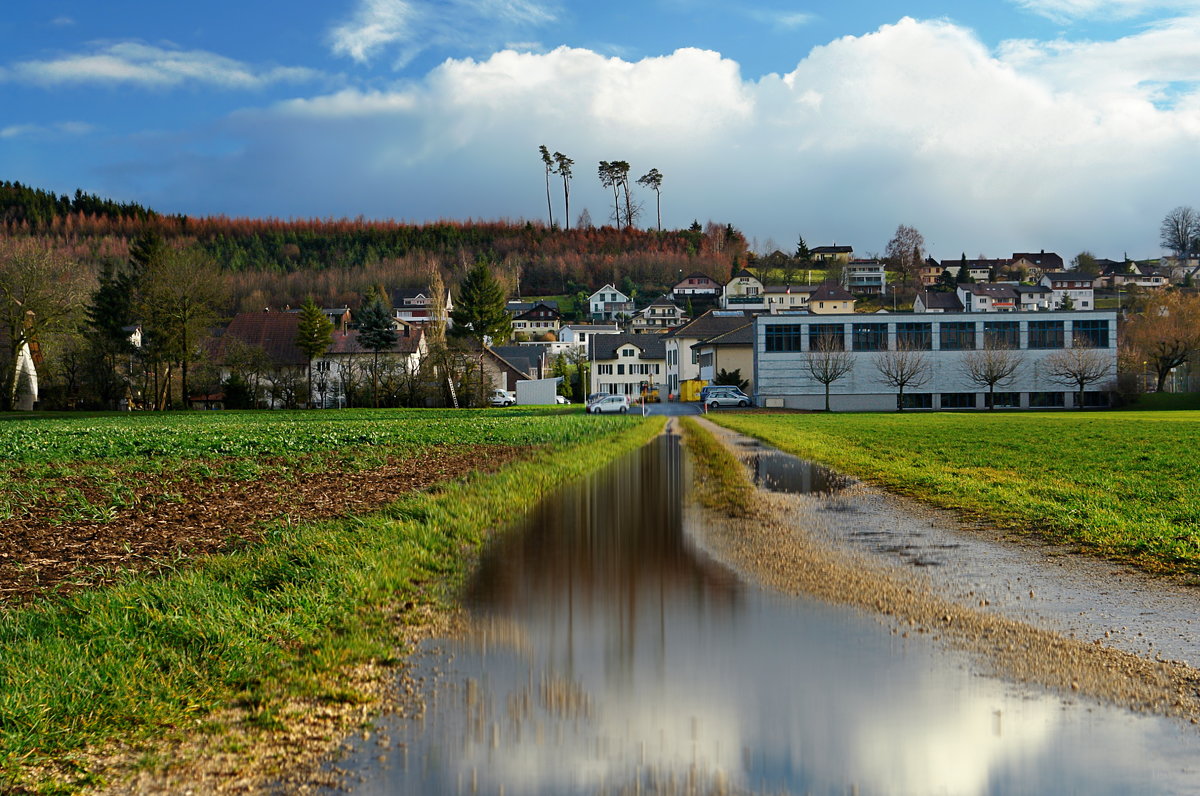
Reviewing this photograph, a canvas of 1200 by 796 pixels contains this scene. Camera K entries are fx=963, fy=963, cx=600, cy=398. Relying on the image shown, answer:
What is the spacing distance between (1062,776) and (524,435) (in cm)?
3058

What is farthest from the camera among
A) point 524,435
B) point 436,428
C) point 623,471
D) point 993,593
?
point 436,428

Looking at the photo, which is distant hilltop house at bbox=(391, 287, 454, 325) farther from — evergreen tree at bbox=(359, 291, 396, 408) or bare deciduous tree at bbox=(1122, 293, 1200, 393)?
bare deciduous tree at bbox=(1122, 293, 1200, 393)

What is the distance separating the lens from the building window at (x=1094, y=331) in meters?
81.6

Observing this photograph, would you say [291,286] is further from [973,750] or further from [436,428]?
[973,750]

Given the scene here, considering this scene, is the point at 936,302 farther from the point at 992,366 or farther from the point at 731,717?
the point at 731,717

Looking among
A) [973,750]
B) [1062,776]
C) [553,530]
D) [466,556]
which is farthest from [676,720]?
[553,530]

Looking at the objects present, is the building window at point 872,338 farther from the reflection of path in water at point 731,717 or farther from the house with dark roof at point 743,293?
the house with dark roof at point 743,293

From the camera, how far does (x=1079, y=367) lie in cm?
7919

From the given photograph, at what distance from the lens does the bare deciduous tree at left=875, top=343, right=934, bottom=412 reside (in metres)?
79.1

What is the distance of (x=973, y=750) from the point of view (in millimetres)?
5043

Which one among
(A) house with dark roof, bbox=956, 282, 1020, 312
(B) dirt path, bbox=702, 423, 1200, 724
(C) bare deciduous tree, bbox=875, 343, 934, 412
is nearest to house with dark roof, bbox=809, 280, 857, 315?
(A) house with dark roof, bbox=956, 282, 1020, 312

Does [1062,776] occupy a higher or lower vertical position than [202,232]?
lower

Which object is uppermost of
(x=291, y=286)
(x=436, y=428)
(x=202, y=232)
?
(x=202, y=232)

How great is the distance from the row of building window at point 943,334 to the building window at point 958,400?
12.8 feet
